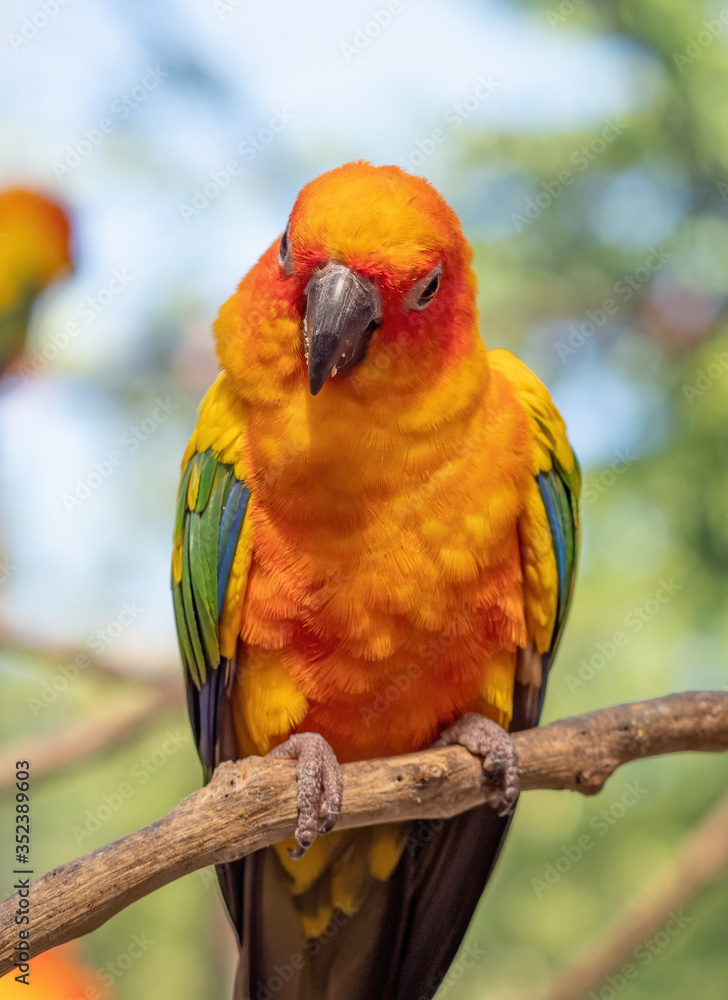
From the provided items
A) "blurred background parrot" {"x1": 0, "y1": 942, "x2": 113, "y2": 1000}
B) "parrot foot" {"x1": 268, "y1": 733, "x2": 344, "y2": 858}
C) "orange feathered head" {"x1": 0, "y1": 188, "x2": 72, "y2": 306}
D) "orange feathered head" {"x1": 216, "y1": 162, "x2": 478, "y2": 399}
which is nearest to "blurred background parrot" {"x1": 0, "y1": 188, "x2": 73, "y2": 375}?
"orange feathered head" {"x1": 0, "y1": 188, "x2": 72, "y2": 306}

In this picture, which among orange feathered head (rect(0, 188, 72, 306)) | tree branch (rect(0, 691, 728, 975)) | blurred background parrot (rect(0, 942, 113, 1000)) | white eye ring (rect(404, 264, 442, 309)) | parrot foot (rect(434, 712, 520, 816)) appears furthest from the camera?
orange feathered head (rect(0, 188, 72, 306))

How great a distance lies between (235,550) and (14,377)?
192 cm

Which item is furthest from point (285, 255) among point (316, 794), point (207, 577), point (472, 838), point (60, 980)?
point (60, 980)

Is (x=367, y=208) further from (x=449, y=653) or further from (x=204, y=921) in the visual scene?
(x=204, y=921)

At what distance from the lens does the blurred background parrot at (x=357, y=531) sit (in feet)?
5.10

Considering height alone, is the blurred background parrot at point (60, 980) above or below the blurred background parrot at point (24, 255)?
below

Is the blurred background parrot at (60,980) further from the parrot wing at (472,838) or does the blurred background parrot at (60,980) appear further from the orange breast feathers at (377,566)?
the orange breast feathers at (377,566)

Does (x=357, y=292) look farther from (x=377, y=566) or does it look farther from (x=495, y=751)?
(x=495, y=751)

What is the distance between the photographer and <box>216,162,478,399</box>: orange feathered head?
1477mm

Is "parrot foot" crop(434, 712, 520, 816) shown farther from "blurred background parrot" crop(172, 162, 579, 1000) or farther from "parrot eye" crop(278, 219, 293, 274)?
"parrot eye" crop(278, 219, 293, 274)

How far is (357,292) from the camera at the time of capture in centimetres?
147

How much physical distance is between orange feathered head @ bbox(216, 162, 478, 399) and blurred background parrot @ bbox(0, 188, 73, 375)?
1874 mm

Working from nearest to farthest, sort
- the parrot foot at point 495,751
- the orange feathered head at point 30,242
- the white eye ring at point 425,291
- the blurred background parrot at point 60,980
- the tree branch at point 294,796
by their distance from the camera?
the tree branch at point 294,796, the white eye ring at point 425,291, the parrot foot at point 495,751, the blurred background parrot at point 60,980, the orange feathered head at point 30,242

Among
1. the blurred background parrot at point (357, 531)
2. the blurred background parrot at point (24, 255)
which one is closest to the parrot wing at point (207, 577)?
the blurred background parrot at point (357, 531)
